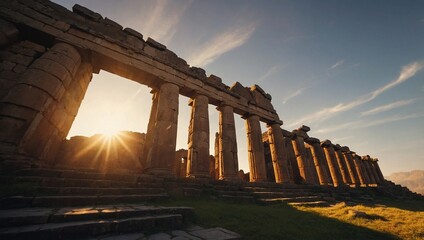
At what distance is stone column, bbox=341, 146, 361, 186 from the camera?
1951 cm

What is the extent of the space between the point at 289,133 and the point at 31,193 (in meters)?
16.3

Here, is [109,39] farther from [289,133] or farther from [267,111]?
[289,133]

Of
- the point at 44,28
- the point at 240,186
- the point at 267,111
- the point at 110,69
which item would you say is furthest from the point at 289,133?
the point at 44,28

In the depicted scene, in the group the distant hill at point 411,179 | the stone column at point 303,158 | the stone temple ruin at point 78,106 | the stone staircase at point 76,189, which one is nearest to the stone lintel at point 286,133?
the stone column at point 303,158

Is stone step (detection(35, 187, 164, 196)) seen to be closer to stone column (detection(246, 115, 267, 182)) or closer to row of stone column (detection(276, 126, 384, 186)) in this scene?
stone column (detection(246, 115, 267, 182))

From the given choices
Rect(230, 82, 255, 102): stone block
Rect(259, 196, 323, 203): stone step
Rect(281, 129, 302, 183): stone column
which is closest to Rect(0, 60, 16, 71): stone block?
Rect(259, 196, 323, 203): stone step

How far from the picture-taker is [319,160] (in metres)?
16.0

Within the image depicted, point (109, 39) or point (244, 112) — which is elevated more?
point (109, 39)

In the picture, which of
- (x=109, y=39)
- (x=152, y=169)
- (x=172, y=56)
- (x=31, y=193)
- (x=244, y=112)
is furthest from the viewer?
(x=244, y=112)

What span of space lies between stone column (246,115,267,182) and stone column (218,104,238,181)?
4.86 feet

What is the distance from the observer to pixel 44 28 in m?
6.92

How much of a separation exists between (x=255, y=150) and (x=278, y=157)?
2.04 m

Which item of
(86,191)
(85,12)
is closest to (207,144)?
(86,191)

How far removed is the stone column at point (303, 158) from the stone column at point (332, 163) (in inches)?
135
